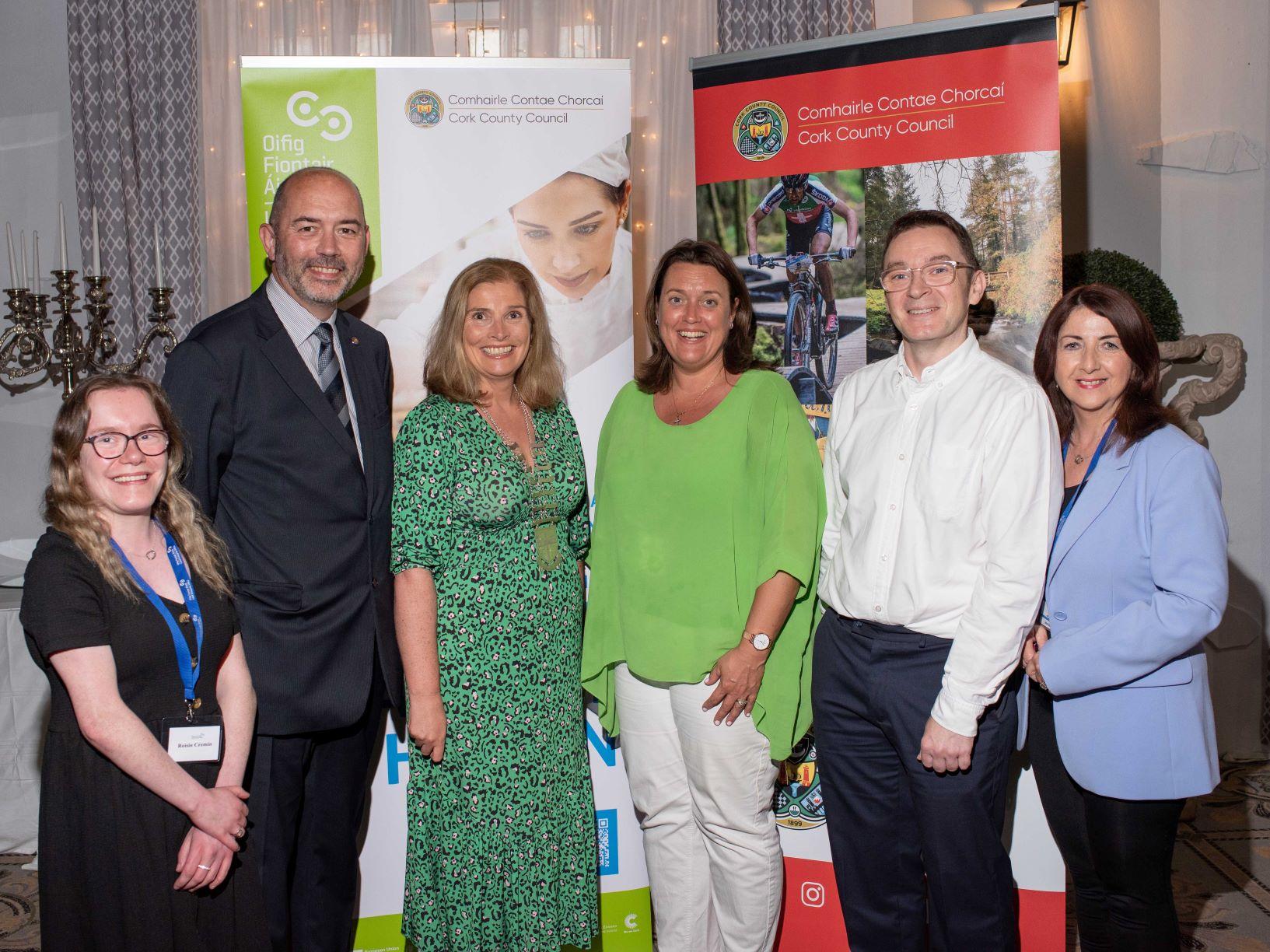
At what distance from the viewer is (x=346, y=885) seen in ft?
8.09

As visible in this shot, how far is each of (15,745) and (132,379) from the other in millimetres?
2474

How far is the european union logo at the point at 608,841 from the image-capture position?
9.56 feet

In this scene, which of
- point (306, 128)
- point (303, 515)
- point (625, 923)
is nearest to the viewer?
point (303, 515)

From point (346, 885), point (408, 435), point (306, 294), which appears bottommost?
point (346, 885)

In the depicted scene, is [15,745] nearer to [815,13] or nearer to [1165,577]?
[1165,577]

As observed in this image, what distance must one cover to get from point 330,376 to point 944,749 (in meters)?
1.58

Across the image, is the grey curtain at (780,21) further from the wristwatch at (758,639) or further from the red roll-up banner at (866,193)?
the wristwatch at (758,639)

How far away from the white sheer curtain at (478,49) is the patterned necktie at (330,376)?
2.32m

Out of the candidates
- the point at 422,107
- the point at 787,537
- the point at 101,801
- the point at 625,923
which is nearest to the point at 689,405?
the point at 787,537

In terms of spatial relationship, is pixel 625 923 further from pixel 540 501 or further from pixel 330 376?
pixel 330 376

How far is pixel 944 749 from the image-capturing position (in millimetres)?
1966

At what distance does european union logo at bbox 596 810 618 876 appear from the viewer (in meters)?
2.91

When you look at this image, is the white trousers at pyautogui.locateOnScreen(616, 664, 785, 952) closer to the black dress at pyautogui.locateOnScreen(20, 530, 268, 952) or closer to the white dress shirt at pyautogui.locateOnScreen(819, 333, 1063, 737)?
the white dress shirt at pyautogui.locateOnScreen(819, 333, 1063, 737)

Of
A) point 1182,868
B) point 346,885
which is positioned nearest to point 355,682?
point 346,885
